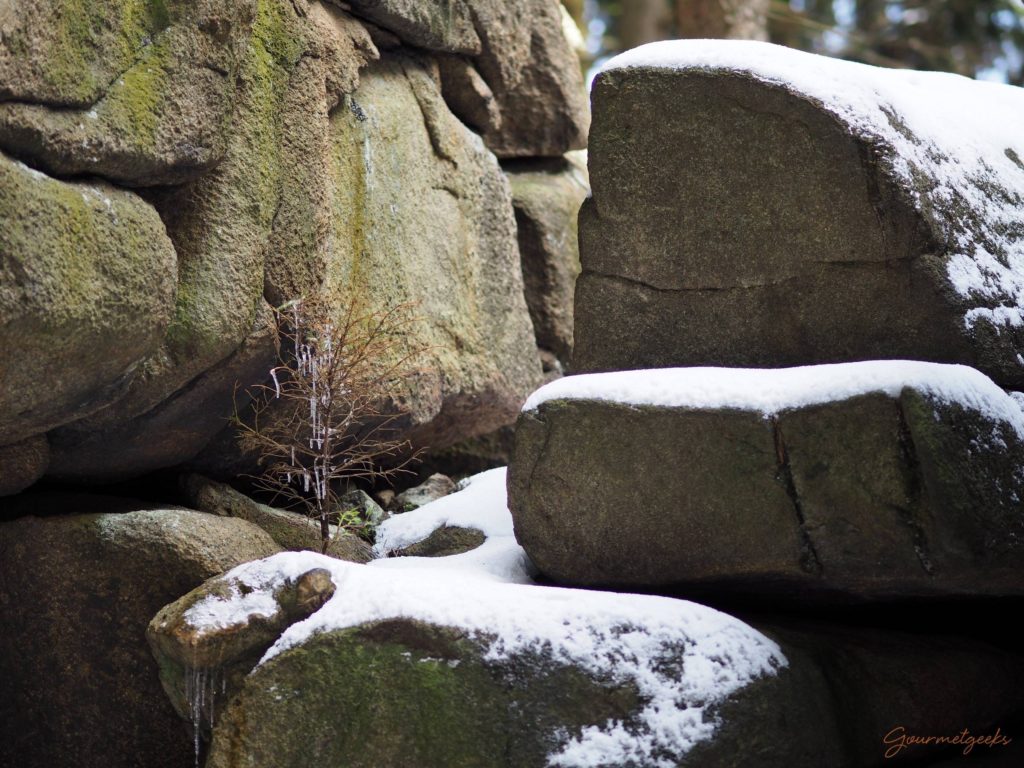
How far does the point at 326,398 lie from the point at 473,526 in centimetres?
74

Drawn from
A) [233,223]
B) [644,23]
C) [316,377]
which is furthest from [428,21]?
[644,23]

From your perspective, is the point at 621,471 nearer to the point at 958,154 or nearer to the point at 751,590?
the point at 751,590

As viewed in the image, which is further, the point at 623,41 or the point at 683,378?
the point at 623,41

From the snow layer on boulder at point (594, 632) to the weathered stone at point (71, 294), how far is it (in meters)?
0.76

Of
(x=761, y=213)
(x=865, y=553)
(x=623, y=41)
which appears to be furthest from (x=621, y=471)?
(x=623, y=41)

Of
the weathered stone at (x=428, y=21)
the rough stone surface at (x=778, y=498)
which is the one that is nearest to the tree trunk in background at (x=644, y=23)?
the weathered stone at (x=428, y=21)

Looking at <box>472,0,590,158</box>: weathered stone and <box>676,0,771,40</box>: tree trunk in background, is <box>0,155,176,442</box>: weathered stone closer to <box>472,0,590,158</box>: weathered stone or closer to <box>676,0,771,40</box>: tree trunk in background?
<box>472,0,590,158</box>: weathered stone

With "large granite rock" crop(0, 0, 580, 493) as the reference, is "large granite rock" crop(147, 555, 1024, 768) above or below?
below

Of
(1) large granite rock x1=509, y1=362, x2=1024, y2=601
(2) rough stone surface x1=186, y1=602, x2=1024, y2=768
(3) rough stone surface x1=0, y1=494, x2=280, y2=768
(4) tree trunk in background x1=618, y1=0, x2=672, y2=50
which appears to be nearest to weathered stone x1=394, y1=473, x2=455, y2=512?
(3) rough stone surface x1=0, y1=494, x2=280, y2=768

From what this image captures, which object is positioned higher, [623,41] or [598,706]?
[623,41]

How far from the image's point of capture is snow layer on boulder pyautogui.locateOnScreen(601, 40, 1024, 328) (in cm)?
411

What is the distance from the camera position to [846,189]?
4.09 meters

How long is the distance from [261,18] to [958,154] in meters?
2.52

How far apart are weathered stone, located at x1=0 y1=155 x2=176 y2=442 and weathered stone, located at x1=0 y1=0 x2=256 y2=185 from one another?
0.10 m
